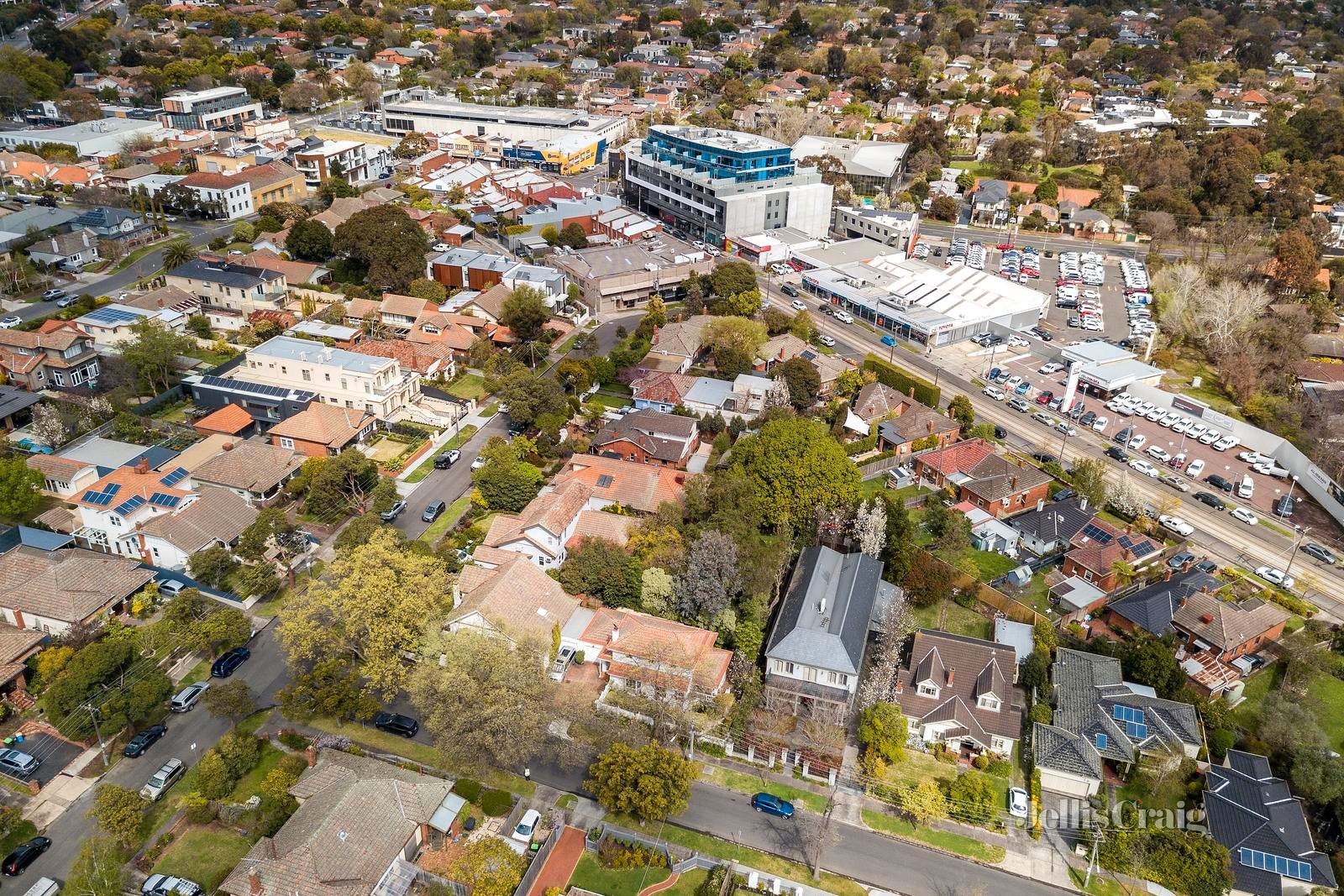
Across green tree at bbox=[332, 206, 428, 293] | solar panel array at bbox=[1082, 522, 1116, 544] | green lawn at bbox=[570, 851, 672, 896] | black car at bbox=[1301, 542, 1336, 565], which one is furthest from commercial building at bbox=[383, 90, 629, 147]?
green lawn at bbox=[570, 851, 672, 896]

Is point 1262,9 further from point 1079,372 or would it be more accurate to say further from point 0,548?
point 0,548

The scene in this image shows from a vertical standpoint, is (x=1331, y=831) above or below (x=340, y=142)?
below

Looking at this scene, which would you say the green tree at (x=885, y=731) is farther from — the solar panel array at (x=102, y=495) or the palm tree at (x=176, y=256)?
the palm tree at (x=176, y=256)

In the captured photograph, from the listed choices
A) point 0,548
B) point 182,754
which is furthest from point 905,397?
point 0,548

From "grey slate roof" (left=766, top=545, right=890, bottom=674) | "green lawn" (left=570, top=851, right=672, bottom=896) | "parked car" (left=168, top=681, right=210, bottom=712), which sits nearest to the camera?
"green lawn" (left=570, top=851, right=672, bottom=896)

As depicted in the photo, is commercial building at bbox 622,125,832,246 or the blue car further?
commercial building at bbox 622,125,832,246

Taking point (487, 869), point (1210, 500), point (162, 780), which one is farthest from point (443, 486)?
point (1210, 500)

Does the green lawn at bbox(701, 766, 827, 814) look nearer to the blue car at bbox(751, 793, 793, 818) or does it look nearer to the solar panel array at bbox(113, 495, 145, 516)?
the blue car at bbox(751, 793, 793, 818)
